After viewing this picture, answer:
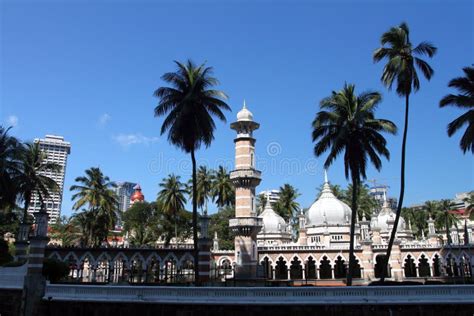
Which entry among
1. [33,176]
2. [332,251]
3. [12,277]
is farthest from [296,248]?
[12,277]

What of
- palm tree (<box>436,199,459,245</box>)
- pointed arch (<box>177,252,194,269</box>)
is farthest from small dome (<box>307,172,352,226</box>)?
palm tree (<box>436,199,459,245</box>)

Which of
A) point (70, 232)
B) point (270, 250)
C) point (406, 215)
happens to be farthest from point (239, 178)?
point (406, 215)

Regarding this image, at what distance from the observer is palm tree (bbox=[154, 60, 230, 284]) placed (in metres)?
31.5

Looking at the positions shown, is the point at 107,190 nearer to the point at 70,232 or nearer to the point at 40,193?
the point at 40,193

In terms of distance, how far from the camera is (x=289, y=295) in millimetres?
22500

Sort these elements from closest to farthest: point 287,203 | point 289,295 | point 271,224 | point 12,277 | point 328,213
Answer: point 289,295
point 12,277
point 328,213
point 271,224
point 287,203

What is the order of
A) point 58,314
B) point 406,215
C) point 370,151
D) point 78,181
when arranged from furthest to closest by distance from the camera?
point 406,215
point 78,181
point 370,151
point 58,314

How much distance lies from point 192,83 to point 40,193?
19.2 metres

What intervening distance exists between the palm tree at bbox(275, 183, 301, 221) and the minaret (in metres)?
40.0

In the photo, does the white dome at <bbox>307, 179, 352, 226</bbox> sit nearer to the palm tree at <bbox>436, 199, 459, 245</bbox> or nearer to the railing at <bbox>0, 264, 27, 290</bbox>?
the palm tree at <bbox>436, 199, 459, 245</bbox>

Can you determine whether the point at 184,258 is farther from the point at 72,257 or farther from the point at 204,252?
the point at 72,257

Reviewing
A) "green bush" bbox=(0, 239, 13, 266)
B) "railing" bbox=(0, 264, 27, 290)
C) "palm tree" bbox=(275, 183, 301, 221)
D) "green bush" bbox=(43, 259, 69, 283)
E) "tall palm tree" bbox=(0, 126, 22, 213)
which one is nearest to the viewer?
"railing" bbox=(0, 264, 27, 290)

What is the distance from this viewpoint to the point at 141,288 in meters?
23.8

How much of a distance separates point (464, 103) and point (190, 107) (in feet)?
64.2
